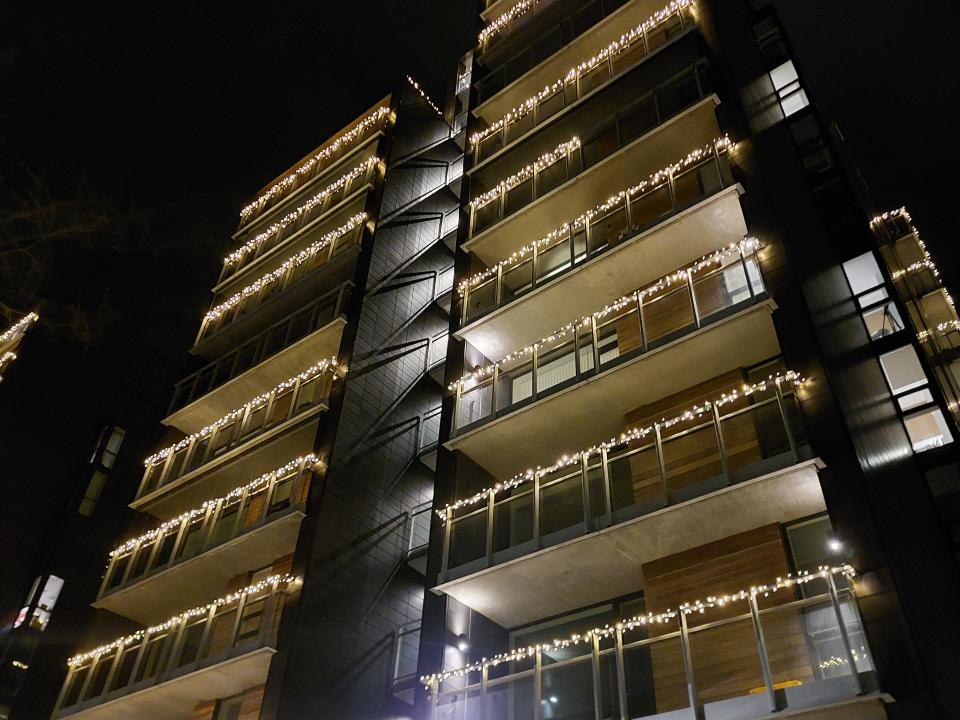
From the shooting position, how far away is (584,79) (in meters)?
17.4

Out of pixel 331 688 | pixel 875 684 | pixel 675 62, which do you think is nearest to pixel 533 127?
pixel 675 62

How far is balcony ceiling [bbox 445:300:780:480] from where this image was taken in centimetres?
1077

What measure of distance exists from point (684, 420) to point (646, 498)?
43.9 inches

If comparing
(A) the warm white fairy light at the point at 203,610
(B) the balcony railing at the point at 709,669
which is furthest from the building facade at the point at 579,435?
(A) the warm white fairy light at the point at 203,610

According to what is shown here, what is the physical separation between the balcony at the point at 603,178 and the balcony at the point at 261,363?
3719mm

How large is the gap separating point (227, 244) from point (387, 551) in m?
14.1

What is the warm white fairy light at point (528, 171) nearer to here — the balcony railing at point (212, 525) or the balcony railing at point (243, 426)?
the balcony railing at point (243, 426)

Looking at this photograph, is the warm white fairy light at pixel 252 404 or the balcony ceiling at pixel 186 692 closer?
the balcony ceiling at pixel 186 692

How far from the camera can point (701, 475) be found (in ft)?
33.0

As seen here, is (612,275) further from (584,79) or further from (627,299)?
(584,79)

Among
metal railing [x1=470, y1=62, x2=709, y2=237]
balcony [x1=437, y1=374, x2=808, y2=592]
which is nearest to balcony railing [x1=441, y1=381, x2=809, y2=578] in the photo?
balcony [x1=437, y1=374, x2=808, y2=592]

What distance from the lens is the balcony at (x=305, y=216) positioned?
20938 millimetres

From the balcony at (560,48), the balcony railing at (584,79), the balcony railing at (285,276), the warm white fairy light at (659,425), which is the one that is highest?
the balcony at (560,48)

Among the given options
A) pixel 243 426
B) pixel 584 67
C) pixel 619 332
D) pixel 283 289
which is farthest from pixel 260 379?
pixel 584 67
